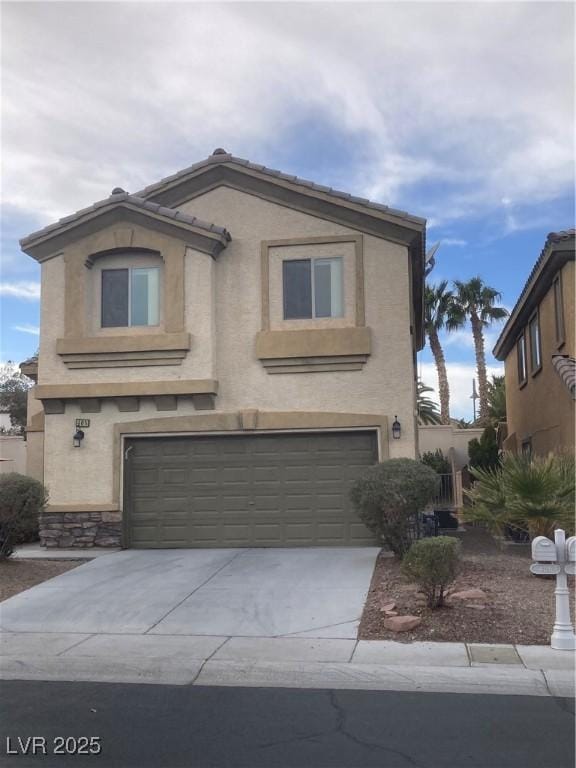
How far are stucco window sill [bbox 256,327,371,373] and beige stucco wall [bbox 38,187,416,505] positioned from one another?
16 cm

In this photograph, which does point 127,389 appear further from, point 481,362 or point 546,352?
point 481,362

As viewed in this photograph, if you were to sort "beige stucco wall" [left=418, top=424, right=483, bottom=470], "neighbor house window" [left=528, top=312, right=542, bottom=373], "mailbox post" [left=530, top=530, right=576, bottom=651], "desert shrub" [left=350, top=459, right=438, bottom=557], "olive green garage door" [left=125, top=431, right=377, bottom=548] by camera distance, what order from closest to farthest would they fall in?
"mailbox post" [left=530, top=530, right=576, bottom=651] < "desert shrub" [left=350, top=459, right=438, bottom=557] < "olive green garage door" [left=125, top=431, right=377, bottom=548] < "neighbor house window" [left=528, top=312, right=542, bottom=373] < "beige stucco wall" [left=418, top=424, right=483, bottom=470]

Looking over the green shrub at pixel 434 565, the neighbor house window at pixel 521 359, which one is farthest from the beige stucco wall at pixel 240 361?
the neighbor house window at pixel 521 359

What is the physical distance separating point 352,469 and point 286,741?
356 inches

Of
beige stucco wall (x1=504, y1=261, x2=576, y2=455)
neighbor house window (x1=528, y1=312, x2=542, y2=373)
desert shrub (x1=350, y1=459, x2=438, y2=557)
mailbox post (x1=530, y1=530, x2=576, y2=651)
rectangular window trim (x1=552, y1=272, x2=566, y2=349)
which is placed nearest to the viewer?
mailbox post (x1=530, y1=530, x2=576, y2=651)

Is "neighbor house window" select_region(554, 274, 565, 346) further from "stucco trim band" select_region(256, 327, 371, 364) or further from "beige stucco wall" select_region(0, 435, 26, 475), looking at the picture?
"beige stucco wall" select_region(0, 435, 26, 475)

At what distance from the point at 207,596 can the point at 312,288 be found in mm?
6665

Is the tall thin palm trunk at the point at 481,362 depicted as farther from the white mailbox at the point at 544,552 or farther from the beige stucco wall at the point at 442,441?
the white mailbox at the point at 544,552

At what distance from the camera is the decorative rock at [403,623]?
8508mm

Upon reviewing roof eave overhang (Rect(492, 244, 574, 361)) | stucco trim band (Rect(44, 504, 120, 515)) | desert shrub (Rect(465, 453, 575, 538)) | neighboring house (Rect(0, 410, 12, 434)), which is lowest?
stucco trim band (Rect(44, 504, 120, 515))

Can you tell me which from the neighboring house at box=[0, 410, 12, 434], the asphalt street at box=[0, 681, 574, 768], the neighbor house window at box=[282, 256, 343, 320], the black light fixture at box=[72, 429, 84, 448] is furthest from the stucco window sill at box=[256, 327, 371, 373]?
the neighboring house at box=[0, 410, 12, 434]

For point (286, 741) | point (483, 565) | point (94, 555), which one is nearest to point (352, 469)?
point (483, 565)

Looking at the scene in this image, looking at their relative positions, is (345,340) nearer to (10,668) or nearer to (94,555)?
(94,555)

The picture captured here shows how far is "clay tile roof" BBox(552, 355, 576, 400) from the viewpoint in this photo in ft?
45.9
